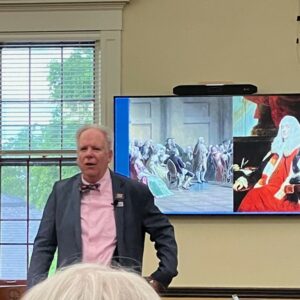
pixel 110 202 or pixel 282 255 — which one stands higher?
pixel 110 202

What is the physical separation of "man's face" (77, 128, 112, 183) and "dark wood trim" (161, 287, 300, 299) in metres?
1.73

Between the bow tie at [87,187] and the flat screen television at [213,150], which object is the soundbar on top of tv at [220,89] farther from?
the bow tie at [87,187]

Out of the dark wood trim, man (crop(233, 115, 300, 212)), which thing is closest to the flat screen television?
man (crop(233, 115, 300, 212))

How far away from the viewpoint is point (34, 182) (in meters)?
4.18

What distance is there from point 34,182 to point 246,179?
138 centimetres

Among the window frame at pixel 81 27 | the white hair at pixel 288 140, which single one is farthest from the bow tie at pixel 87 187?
the white hair at pixel 288 140

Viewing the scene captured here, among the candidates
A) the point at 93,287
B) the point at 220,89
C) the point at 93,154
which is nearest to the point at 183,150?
the point at 220,89

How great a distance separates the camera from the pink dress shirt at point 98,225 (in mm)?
2330

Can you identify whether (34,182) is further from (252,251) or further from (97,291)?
(97,291)

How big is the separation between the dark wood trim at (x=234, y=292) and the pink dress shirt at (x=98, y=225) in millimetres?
1694

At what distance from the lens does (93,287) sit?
674mm

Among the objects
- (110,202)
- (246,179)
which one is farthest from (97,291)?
(246,179)

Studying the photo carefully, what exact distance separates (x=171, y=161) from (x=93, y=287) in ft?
10.7

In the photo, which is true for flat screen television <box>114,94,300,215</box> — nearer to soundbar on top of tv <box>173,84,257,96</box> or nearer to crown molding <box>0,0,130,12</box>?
soundbar on top of tv <box>173,84,257,96</box>
